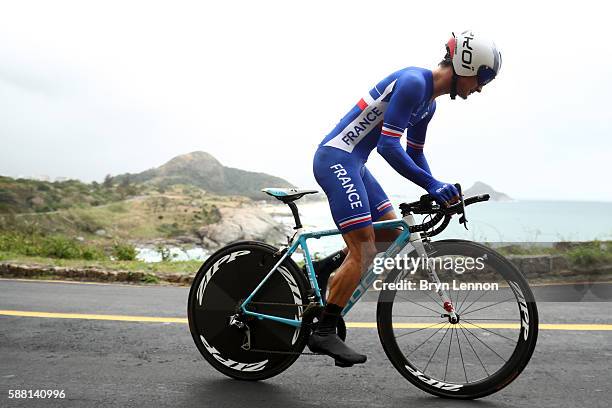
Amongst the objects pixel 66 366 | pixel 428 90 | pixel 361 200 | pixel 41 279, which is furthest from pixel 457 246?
pixel 41 279

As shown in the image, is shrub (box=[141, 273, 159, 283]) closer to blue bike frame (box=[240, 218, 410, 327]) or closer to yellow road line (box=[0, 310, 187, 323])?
yellow road line (box=[0, 310, 187, 323])

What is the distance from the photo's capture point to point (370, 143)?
3.62m

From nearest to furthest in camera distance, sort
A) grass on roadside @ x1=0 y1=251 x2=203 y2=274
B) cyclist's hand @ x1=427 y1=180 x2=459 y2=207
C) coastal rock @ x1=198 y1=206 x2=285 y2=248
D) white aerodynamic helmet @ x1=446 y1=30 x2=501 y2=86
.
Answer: cyclist's hand @ x1=427 y1=180 x2=459 y2=207, white aerodynamic helmet @ x1=446 y1=30 x2=501 y2=86, grass on roadside @ x1=0 y1=251 x2=203 y2=274, coastal rock @ x1=198 y1=206 x2=285 y2=248

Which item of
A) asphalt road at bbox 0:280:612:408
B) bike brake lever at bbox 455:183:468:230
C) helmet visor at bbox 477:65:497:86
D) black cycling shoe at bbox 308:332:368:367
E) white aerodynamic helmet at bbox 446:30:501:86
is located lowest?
asphalt road at bbox 0:280:612:408

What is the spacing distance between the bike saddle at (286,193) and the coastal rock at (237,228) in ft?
39.6

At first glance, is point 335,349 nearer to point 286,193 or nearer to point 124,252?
point 286,193

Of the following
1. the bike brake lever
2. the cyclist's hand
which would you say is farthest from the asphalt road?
the cyclist's hand

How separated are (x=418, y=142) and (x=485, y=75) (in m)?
0.63

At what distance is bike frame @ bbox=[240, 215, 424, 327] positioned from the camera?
3504 mm

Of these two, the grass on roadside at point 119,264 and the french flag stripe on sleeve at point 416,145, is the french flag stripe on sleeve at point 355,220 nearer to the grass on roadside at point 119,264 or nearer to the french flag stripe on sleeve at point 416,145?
the french flag stripe on sleeve at point 416,145

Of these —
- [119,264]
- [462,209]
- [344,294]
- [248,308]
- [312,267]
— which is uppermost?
[462,209]

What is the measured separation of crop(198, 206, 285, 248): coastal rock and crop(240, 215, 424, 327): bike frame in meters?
11.9

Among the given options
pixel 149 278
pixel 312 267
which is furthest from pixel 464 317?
pixel 149 278

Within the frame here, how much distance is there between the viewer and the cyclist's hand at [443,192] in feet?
10.5
